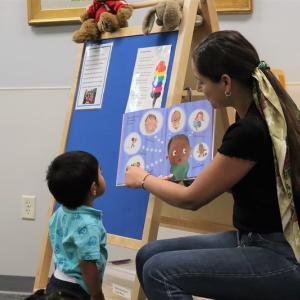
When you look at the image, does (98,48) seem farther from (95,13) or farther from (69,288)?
(69,288)

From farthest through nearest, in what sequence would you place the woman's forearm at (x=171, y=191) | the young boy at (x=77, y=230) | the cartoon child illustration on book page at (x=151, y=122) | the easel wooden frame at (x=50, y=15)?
the easel wooden frame at (x=50, y=15) → the cartoon child illustration on book page at (x=151, y=122) → the young boy at (x=77, y=230) → the woman's forearm at (x=171, y=191)

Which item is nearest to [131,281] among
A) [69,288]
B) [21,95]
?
[69,288]

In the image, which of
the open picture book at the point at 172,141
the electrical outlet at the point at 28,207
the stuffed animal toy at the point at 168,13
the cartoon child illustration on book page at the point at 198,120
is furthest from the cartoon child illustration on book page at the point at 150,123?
the electrical outlet at the point at 28,207

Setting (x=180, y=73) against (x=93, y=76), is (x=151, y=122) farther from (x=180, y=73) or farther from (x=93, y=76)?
(x=93, y=76)

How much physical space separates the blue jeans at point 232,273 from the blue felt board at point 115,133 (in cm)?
30

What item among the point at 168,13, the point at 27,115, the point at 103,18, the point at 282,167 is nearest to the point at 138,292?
the point at 282,167

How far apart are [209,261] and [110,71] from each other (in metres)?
0.82

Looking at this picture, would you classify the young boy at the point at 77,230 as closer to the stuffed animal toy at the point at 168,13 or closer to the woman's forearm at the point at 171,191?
the woman's forearm at the point at 171,191

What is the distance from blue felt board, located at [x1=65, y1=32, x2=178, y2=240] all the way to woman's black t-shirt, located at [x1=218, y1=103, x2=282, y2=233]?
14.8 inches

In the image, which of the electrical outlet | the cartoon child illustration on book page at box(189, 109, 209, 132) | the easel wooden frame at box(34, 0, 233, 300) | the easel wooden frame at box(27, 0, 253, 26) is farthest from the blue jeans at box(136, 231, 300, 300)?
the easel wooden frame at box(27, 0, 253, 26)

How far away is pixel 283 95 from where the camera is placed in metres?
1.19

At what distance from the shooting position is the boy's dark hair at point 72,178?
4.59 ft

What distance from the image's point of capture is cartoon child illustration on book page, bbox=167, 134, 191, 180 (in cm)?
142

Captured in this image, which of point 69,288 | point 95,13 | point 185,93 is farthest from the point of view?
point 95,13
